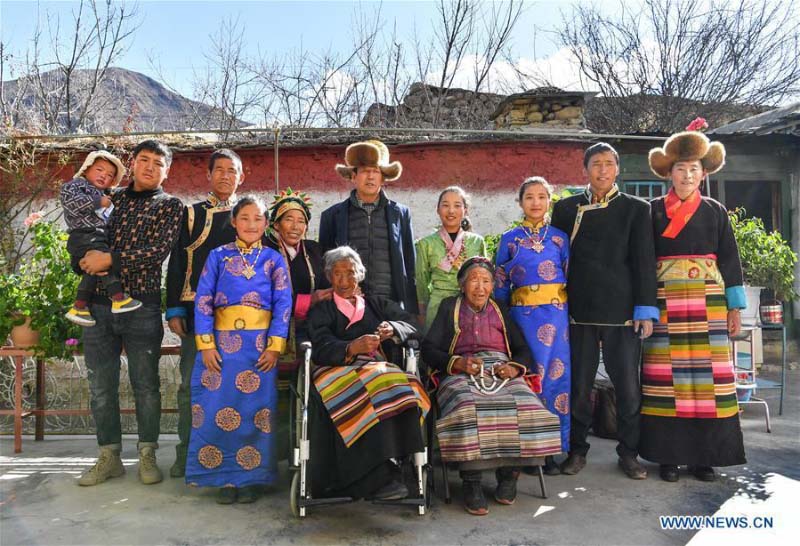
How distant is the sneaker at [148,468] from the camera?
379cm

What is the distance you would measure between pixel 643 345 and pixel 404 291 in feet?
5.41

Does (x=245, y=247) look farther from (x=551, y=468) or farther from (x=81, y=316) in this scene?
(x=551, y=468)

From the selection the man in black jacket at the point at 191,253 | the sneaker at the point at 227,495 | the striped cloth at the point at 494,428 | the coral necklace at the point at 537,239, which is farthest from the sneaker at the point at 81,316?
the coral necklace at the point at 537,239

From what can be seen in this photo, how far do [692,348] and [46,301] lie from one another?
4722mm

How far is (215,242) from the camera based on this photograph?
12.7 ft

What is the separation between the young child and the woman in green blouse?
1.93 metres

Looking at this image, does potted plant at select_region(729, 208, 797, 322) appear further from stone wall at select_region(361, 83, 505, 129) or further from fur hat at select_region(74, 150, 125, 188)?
stone wall at select_region(361, 83, 505, 129)

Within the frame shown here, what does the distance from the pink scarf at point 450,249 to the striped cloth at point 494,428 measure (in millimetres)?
1051

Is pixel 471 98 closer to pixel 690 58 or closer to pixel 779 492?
pixel 690 58

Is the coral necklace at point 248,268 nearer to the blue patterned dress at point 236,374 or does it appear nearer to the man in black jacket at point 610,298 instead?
the blue patterned dress at point 236,374

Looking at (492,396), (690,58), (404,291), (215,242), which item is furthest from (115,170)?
(690,58)

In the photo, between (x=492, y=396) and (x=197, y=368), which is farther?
(x=197, y=368)

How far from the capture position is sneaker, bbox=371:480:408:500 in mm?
3064
